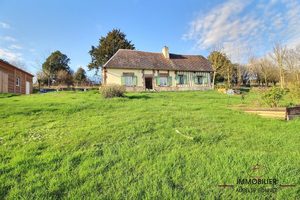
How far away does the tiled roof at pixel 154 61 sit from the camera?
22984 millimetres

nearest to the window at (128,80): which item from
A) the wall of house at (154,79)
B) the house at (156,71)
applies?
the house at (156,71)

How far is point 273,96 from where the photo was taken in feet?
27.2

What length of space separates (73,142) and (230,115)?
212 inches

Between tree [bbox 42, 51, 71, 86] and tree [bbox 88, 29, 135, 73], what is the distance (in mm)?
8761

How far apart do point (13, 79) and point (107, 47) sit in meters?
16.8

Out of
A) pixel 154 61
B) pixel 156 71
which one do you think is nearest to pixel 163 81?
pixel 156 71

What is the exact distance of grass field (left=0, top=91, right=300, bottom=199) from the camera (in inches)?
117

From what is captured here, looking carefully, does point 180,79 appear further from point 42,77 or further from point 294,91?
point 42,77

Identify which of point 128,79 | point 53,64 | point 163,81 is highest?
point 53,64

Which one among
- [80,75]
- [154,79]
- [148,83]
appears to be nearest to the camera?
[154,79]

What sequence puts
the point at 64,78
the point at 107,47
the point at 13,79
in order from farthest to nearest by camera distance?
1. the point at 64,78
2. the point at 107,47
3. the point at 13,79

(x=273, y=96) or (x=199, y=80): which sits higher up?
(x=199, y=80)

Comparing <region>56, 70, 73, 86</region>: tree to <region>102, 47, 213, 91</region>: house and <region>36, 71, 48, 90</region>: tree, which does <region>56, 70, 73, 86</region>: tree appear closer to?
<region>36, 71, 48, 90</region>: tree

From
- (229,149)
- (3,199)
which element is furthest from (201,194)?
(3,199)
